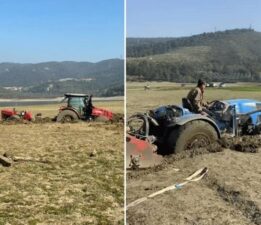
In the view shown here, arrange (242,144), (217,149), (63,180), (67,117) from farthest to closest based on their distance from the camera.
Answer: (67,117), (63,180), (242,144), (217,149)

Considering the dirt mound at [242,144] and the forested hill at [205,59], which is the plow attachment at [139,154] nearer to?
the forested hill at [205,59]

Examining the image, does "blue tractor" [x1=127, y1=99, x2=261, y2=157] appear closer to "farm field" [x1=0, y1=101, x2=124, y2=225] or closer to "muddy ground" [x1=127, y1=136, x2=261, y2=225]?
"muddy ground" [x1=127, y1=136, x2=261, y2=225]

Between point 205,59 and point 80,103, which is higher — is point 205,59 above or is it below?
above

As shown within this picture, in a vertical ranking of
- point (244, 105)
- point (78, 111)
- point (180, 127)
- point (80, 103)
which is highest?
point (244, 105)

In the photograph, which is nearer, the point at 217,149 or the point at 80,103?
the point at 217,149

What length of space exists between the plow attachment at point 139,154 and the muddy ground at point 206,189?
67 mm

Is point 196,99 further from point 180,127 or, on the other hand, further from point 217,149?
point 217,149

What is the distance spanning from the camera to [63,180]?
19.2 feet

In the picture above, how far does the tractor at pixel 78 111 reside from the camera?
12.9m

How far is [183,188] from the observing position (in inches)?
138

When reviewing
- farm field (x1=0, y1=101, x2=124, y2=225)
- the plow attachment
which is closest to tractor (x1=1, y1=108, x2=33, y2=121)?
farm field (x1=0, y1=101, x2=124, y2=225)

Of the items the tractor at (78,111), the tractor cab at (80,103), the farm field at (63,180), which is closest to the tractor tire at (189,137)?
the farm field at (63,180)

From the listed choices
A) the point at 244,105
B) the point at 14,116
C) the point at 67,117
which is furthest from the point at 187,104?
the point at 14,116

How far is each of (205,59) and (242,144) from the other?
11087 mm
